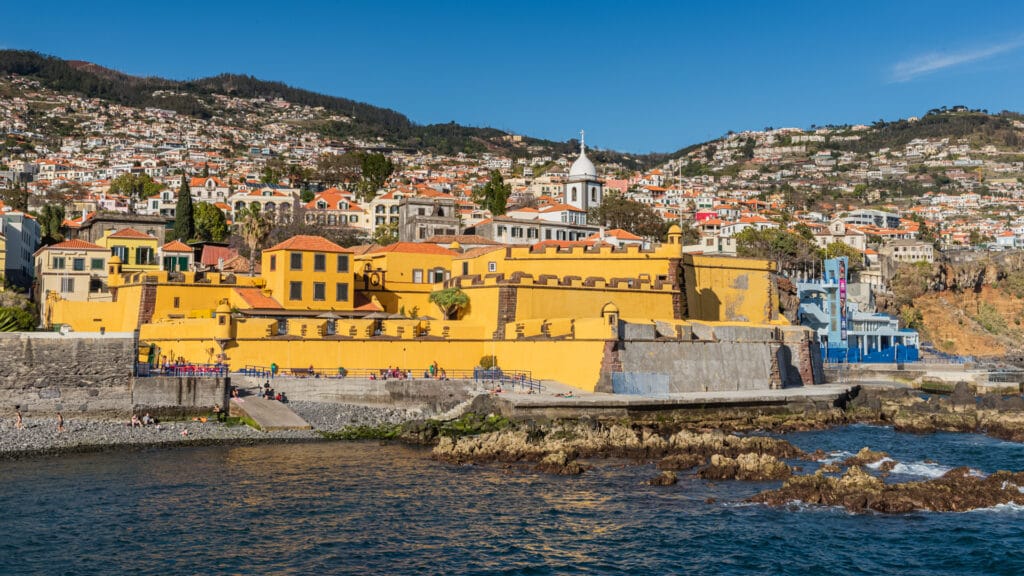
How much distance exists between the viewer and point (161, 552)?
65.5 ft

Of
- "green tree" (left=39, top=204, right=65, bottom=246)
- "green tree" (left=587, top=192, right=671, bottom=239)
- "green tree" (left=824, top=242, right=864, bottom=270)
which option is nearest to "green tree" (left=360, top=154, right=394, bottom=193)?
"green tree" (left=587, top=192, right=671, bottom=239)

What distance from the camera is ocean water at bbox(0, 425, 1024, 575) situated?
64.2ft

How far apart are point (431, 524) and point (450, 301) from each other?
22335 millimetres

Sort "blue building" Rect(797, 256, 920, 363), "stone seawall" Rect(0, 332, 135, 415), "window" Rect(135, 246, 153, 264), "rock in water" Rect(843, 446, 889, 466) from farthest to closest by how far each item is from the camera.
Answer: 1. "blue building" Rect(797, 256, 920, 363)
2. "window" Rect(135, 246, 153, 264)
3. "stone seawall" Rect(0, 332, 135, 415)
4. "rock in water" Rect(843, 446, 889, 466)

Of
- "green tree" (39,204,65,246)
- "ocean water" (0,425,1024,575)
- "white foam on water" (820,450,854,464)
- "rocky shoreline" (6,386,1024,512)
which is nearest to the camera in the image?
"ocean water" (0,425,1024,575)

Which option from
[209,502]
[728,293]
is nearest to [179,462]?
[209,502]

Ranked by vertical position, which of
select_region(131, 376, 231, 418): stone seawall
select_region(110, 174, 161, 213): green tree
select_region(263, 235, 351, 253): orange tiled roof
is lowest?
select_region(131, 376, 231, 418): stone seawall

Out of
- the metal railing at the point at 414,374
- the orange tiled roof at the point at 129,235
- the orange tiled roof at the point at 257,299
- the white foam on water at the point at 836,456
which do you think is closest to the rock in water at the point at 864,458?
the white foam on water at the point at 836,456

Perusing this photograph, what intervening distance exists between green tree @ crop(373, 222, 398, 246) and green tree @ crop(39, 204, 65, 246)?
77.7 feet

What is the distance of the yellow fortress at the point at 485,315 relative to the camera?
3862 centimetres

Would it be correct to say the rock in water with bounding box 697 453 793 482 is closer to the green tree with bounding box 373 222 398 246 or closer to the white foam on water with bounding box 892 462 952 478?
the white foam on water with bounding box 892 462 952 478

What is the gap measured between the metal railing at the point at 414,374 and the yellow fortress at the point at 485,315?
1.04 feet

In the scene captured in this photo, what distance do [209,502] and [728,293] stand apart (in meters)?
32.2

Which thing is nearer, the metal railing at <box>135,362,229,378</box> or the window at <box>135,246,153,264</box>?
the metal railing at <box>135,362,229,378</box>
